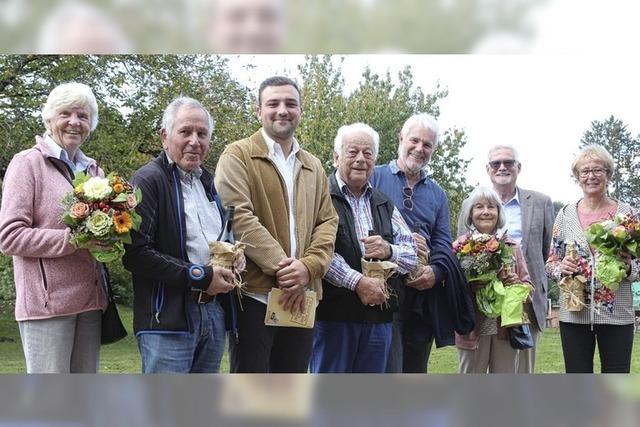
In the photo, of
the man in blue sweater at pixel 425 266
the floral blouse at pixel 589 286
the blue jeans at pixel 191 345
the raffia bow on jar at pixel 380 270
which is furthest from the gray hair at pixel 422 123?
the blue jeans at pixel 191 345

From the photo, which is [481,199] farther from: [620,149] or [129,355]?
[129,355]

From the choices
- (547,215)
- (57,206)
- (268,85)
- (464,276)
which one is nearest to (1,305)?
(57,206)

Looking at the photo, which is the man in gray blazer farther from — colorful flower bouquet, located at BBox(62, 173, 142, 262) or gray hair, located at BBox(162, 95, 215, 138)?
colorful flower bouquet, located at BBox(62, 173, 142, 262)

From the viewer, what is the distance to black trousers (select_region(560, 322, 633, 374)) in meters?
5.16

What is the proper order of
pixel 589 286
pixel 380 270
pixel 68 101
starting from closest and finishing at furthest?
pixel 68 101 → pixel 380 270 → pixel 589 286

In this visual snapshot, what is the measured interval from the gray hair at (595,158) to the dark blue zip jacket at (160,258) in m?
2.27

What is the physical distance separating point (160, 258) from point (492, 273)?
6.05 feet

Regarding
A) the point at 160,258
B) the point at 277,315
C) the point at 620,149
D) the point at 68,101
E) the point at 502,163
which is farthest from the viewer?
the point at 620,149

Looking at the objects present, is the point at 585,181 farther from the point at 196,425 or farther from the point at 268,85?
the point at 196,425

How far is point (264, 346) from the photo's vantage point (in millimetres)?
4512

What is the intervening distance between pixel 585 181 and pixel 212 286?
2.30m

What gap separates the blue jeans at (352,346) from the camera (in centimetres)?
478

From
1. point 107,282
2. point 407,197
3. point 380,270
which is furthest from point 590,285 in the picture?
point 107,282

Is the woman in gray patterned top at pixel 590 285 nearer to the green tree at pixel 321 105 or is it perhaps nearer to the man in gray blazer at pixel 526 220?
the man in gray blazer at pixel 526 220
